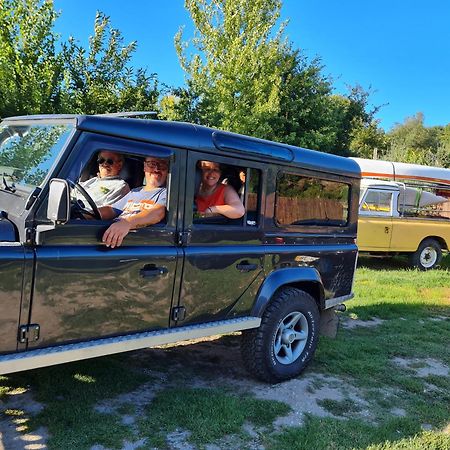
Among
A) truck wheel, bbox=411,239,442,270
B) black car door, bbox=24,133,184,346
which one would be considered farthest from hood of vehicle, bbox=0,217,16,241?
truck wheel, bbox=411,239,442,270

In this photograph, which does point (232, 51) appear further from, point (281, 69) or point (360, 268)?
point (360, 268)

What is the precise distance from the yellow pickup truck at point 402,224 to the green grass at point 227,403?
19.0 ft

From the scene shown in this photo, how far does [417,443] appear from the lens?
3486mm

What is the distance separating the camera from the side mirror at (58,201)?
2.59 m

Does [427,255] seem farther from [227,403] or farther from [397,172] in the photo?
[227,403]

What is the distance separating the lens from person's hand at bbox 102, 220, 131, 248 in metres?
3.03

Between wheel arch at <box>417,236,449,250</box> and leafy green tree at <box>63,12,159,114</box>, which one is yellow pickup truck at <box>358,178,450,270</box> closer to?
wheel arch at <box>417,236,449,250</box>

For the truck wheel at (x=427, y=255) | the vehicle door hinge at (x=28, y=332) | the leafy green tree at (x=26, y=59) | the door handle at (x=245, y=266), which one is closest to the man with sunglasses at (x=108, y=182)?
the vehicle door hinge at (x=28, y=332)

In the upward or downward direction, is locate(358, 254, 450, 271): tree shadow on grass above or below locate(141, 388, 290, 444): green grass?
above

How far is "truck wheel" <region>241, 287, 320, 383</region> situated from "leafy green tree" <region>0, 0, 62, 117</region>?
294 inches

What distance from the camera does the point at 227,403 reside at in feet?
12.3

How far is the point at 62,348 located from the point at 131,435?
2.80 feet

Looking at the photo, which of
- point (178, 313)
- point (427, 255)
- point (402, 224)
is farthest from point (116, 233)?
point (427, 255)

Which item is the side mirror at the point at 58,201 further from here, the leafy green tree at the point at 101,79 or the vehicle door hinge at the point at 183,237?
the leafy green tree at the point at 101,79
